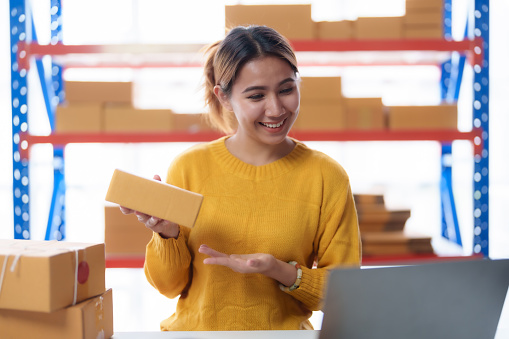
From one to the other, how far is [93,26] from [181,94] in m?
0.84

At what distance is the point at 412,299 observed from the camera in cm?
75

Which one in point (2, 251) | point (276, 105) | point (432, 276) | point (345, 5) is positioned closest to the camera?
point (432, 276)

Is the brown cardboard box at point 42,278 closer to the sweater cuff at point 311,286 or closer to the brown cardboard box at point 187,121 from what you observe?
the sweater cuff at point 311,286

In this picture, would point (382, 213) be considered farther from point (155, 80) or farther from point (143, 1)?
point (143, 1)

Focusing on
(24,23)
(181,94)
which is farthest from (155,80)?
(24,23)

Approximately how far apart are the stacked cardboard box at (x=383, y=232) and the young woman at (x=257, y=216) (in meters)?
0.98

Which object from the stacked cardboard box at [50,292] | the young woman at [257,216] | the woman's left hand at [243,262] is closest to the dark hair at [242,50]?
the young woman at [257,216]

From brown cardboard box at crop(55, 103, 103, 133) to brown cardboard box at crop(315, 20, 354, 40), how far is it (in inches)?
40.5

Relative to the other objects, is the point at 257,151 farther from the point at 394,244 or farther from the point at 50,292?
the point at 394,244

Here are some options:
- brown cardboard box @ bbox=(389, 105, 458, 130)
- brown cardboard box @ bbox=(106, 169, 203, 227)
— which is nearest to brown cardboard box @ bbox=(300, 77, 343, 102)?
brown cardboard box @ bbox=(389, 105, 458, 130)

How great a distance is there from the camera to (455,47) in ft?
7.65

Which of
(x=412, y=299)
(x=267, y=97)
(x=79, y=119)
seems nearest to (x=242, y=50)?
(x=267, y=97)

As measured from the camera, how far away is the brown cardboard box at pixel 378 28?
2.34m

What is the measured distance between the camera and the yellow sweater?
1.36 m
